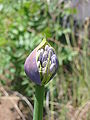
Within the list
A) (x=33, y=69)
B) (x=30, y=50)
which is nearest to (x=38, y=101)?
(x=33, y=69)

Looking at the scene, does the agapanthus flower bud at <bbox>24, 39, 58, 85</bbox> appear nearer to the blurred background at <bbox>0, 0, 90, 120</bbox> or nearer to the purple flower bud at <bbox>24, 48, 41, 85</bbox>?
the purple flower bud at <bbox>24, 48, 41, 85</bbox>

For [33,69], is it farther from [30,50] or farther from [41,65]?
[30,50]

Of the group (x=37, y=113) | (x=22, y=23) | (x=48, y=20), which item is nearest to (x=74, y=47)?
(x=48, y=20)

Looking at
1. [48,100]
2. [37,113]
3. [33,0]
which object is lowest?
[48,100]

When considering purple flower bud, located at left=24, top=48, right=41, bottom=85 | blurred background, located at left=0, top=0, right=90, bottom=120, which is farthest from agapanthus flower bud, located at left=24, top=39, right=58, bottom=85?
blurred background, located at left=0, top=0, right=90, bottom=120

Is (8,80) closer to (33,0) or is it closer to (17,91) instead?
(17,91)

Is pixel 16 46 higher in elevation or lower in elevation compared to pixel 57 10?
lower
